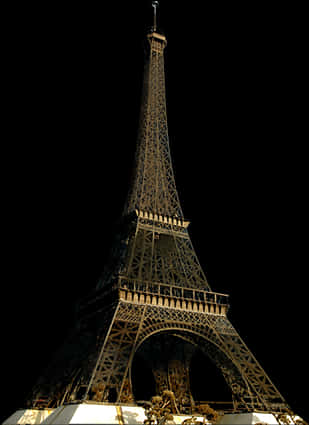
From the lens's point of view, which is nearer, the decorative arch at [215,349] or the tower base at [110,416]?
the tower base at [110,416]

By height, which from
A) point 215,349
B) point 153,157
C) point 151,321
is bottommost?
point 215,349

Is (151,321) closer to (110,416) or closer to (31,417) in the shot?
(110,416)

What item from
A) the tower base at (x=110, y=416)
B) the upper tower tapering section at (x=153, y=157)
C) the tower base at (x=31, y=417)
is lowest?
the tower base at (x=110, y=416)

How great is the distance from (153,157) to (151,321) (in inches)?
668

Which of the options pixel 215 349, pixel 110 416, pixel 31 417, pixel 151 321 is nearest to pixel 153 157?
pixel 151 321

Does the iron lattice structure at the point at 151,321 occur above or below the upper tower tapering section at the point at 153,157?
below

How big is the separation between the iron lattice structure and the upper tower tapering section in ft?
0.36

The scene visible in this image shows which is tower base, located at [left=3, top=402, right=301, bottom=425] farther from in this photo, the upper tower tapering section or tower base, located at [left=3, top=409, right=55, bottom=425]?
the upper tower tapering section

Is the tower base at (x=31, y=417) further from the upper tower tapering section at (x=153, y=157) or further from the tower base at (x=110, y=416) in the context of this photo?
the upper tower tapering section at (x=153, y=157)

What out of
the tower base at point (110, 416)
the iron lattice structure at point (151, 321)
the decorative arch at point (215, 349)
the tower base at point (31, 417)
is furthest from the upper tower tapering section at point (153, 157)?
the tower base at point (110, 416)

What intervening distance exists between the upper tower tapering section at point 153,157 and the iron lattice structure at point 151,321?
0.36 ft

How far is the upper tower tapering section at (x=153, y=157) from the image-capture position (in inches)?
1389

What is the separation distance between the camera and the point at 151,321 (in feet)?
84.2

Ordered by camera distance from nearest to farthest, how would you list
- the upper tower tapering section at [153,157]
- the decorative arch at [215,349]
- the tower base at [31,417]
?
the decorative arch at [215,349], the tower base at [31,417], the upper tower tapering section at [153,157]
